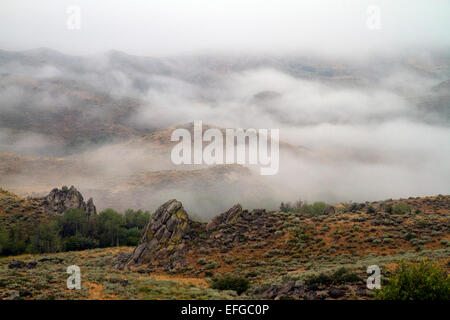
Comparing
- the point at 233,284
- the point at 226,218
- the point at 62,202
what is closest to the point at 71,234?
the point at 62,202

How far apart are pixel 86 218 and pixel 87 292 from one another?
70.2 meters

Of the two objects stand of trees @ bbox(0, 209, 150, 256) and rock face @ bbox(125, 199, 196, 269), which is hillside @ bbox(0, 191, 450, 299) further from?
stand of trees @ bbox(0, 209, 150, 256)

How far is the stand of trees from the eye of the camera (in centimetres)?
7231

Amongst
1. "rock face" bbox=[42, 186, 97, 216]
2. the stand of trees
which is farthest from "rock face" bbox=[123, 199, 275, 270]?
"rock face" bbox=[42, 186, 97, 216]

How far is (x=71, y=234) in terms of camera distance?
89500mm

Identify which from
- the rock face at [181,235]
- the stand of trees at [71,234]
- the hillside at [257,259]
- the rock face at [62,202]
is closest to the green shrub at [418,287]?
the hillside at [257,259]

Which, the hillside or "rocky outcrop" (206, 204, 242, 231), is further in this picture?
"rocky outcrop" (206, 204, 242, 231)

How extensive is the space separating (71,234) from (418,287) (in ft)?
278

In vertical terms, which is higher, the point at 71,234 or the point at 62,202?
the point at 62,202

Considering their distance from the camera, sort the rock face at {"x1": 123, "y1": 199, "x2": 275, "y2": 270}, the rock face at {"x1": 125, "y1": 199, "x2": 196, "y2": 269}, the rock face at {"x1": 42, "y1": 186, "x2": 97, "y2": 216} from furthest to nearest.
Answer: the rock face at {"x1": 42, "y1": 186, "x2": 97, "y2": 216}, the rock face at {"x1": 123, "y1": 199, "x2": 275, "y2": 270}, the rock face at {"x1": 125, "y1": 199, "x2": 196, "y2": 269}

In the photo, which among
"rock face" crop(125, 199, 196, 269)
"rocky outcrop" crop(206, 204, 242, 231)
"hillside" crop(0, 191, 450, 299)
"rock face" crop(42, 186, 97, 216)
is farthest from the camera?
"rock face" crop(42, 186, 97, 216)

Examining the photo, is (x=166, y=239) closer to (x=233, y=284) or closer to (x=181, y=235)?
(x=181, y=235)

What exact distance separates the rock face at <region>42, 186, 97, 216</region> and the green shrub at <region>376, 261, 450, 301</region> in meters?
91.4
